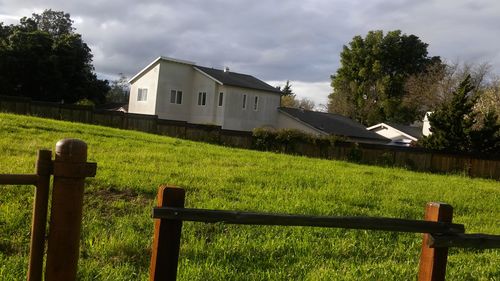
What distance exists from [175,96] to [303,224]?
38.1 metres

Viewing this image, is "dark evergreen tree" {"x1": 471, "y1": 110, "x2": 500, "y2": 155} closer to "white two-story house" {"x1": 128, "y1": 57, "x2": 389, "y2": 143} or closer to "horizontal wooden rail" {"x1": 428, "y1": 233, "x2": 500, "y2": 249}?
"white two-story house" {"x1": 128, "y1": 57, "x2": 389, "y2": 143}

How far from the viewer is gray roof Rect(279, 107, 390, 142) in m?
42.7

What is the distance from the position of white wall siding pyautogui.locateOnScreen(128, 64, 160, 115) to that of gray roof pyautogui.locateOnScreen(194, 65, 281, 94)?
360 centimetres

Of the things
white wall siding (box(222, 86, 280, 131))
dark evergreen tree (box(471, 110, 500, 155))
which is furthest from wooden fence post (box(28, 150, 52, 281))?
white wall siding (box(222, 86, 280, 131))

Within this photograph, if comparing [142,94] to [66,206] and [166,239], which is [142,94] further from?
[66,206]

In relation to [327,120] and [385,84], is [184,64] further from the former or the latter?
[385,84]

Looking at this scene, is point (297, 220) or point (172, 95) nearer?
point (297, 220)

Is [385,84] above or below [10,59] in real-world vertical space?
above

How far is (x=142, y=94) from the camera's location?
137 feet

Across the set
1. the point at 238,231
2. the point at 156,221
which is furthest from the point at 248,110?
the point at 156,221

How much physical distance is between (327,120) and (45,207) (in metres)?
43.9

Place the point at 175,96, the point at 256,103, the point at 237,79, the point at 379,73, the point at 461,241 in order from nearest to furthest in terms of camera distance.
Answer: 1. the point at 461,241
2. the point at 175,96
3. the point at 256,103
4. the point at 237,79
5. the point at 379,73

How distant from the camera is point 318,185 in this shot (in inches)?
457

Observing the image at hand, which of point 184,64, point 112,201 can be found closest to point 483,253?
point 112,201
